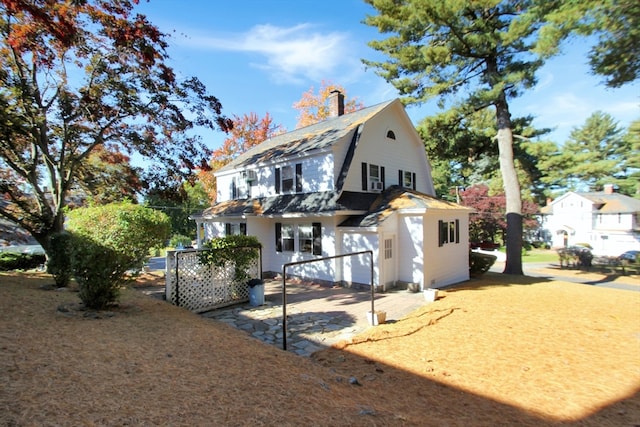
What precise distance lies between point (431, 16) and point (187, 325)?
1521 centimetres

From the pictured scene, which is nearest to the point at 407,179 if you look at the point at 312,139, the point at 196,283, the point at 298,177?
the point at 312,139

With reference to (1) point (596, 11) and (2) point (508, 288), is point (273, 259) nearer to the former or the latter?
(2) point (508, 288)

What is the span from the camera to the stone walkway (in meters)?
6.79

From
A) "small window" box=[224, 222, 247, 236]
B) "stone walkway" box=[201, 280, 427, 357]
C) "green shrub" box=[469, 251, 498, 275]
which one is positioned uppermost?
"small window" box=[224, 222, 247, 236]

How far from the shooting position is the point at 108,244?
6949 millimetres

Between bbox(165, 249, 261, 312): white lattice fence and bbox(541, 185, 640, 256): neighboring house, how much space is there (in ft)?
152

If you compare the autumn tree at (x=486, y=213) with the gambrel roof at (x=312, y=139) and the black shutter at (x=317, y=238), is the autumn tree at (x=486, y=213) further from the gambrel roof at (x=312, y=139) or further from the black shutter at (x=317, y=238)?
the black shutter at (x=317, y=238)

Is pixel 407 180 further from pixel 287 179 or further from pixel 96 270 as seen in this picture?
pixel 96 270

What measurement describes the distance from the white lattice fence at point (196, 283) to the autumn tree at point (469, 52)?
13295mm

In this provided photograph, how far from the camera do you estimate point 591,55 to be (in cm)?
996

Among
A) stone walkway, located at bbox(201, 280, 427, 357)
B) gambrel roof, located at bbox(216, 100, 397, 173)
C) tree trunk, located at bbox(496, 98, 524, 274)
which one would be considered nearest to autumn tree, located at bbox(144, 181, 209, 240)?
gambrel roof, located at bbox(216, 100, 397, 173)

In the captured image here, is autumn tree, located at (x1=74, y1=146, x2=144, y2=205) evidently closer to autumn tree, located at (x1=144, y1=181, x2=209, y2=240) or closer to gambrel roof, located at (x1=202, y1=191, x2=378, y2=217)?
gambrel roof, located at (x1=202, y1=191, x2=378, y2=217)

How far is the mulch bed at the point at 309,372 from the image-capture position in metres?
3.05

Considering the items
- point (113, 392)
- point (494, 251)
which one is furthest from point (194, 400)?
point (494, 251)
